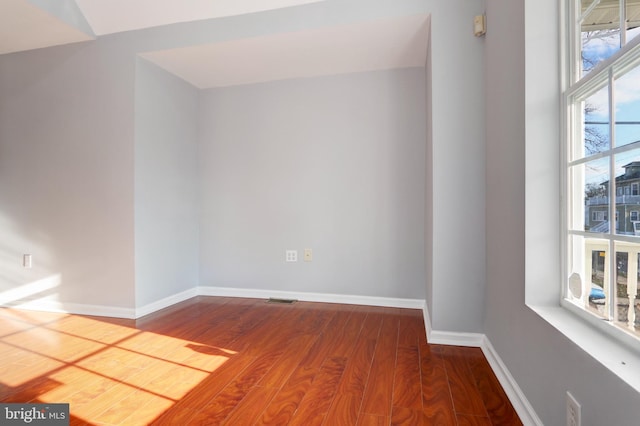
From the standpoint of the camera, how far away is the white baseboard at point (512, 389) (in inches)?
50.4

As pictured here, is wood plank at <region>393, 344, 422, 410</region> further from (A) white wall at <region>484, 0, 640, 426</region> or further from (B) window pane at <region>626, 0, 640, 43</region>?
(B) window pane at <region>626, 0, 640, 43</region>

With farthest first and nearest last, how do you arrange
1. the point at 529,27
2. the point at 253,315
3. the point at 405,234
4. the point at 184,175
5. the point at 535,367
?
1. the point at 184,175
2. the point at 405,234
3. the point at 253,315
4. the point at 529,27
5. the point at 535,367

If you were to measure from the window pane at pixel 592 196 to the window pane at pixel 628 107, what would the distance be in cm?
10

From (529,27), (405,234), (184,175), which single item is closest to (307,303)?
(405,234)

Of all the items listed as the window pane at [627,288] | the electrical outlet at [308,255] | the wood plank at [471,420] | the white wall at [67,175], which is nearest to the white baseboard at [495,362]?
the wood plank at [471,420]

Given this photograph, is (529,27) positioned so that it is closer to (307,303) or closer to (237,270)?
(307,303)

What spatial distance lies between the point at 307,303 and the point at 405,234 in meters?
1.11

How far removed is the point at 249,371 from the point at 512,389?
128cm

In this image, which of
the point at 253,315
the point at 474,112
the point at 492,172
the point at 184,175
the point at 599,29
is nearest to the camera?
the point at 599,29

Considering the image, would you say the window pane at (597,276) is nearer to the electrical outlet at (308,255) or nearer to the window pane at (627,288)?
the window pane at (627,288)

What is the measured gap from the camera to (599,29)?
1.10 metres

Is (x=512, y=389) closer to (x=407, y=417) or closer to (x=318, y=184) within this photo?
(x=407, y=417)

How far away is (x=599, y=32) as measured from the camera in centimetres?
110

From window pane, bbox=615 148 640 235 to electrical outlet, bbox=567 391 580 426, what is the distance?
51 centimetres
